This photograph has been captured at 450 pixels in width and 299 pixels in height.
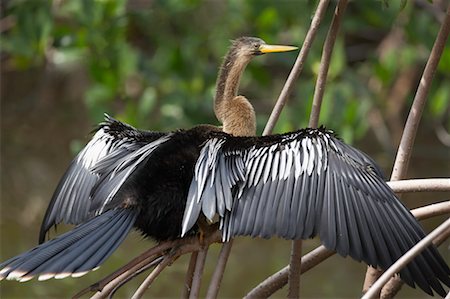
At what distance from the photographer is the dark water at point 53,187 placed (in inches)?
226

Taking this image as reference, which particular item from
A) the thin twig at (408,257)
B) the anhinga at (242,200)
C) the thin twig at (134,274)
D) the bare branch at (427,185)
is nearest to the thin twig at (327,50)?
the anhinga at (242,200)

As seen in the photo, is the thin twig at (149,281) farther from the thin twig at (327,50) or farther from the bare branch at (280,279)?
the thin twig at (327,50)

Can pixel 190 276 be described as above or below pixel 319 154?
below

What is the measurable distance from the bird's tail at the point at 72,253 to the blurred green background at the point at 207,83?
8.32 feet

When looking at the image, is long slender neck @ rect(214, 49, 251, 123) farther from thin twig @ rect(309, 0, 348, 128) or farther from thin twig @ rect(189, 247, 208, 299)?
thin twig @ rect(189, 247, 208, 299)

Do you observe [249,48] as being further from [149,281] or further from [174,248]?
[149,281]

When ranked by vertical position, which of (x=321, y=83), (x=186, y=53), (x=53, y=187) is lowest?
(x=53, y=187)

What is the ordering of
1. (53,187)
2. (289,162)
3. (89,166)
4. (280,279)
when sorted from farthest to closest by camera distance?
(53,187)
(89,166)
(280,279)
(289,162)

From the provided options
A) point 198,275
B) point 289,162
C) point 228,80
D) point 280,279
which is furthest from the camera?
point 228,80

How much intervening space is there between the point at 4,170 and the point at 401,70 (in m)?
3.29

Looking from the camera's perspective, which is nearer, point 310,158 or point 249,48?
point 310,158

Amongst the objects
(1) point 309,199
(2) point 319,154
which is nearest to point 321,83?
(2) point 319,154

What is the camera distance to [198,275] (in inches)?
97.7

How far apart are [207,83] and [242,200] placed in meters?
3.32
